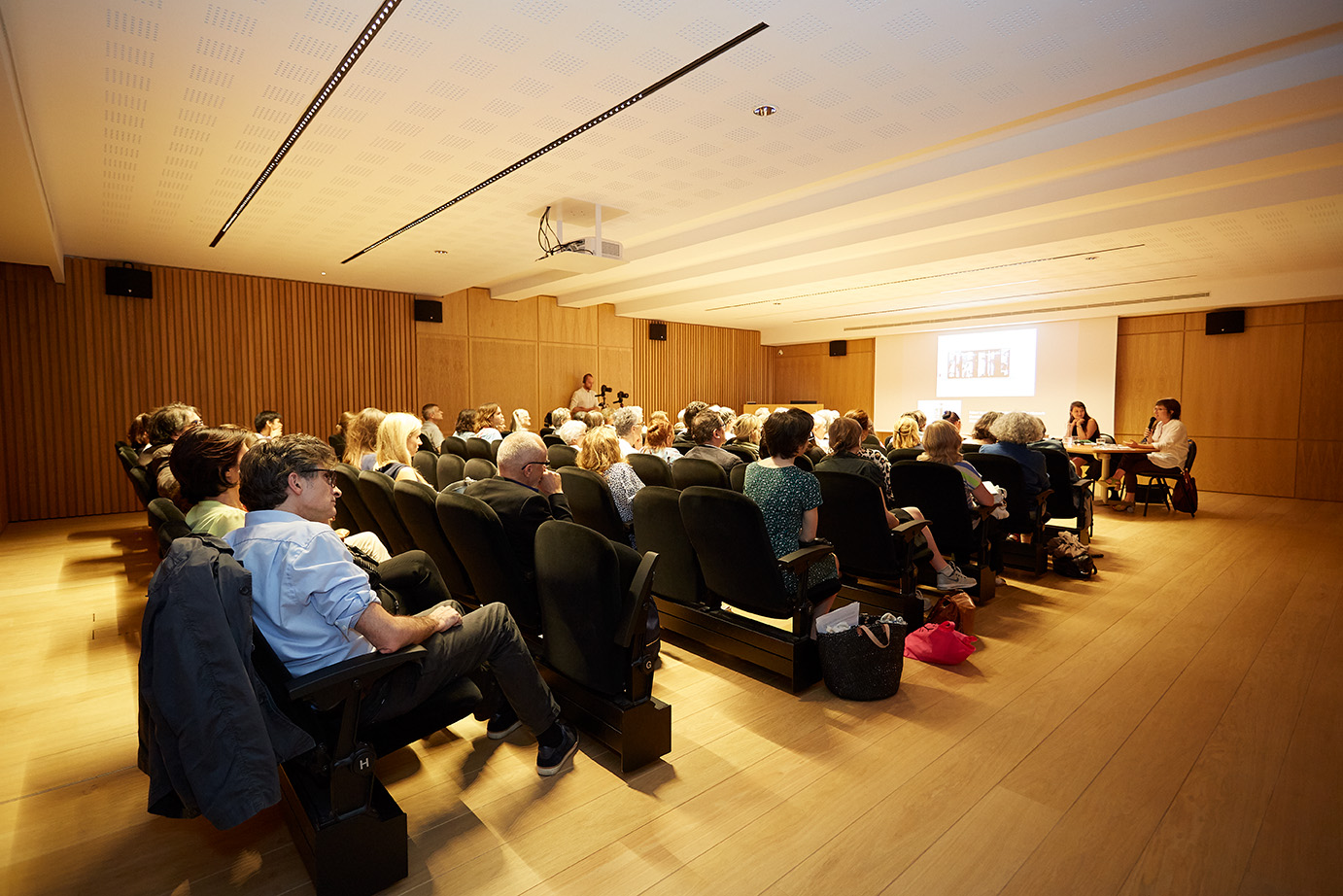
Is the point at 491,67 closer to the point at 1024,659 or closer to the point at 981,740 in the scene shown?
the point at 981,740

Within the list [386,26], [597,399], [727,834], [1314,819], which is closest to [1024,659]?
[1314,819]

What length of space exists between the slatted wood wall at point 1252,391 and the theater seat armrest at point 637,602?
11.8 metres

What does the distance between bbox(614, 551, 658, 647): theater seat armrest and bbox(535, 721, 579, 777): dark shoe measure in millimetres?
496

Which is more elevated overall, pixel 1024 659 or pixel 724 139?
pixel 724 139

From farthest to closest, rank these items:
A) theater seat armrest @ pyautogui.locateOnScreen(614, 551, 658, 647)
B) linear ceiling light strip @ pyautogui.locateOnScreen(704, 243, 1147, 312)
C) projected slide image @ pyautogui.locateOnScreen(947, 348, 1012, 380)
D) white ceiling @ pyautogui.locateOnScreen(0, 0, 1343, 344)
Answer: projected slide image @ pyautogui.locateOnScreen(947, 348, 1012, 380)
linear ceiling light strip @ pyautogui.locateOnScreen(704, 243, 1147, 312)
white ceiling @ pyautogui.locateOnScreen(0, 0, 1343, 344)
theater seat armrest @ pyautogui.locateOnScreen(614, 551, 658, 647)

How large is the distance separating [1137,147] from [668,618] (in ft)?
15.7

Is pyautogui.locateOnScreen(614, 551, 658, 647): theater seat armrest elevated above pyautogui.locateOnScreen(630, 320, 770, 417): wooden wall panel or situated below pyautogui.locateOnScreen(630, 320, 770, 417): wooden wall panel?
below

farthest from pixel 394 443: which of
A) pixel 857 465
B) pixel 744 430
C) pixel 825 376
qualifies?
pixel 825 376

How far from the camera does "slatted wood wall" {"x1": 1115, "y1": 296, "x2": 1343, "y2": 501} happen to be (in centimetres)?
952

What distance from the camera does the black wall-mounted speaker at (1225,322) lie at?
10.0 meters

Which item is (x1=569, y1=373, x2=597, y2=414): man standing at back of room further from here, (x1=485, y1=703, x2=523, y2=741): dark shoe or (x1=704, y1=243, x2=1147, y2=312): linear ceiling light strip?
(x1=485, y1=703, x2=523, y2=741): dark shoe

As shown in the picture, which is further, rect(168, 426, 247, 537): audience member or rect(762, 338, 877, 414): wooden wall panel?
rect(762, 338, 877, 414): wooden wall panel

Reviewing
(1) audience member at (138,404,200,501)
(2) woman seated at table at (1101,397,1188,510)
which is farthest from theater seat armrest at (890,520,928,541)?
(2) woman seated at table at (1101,397,1188,510)

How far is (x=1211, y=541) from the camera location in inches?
255
